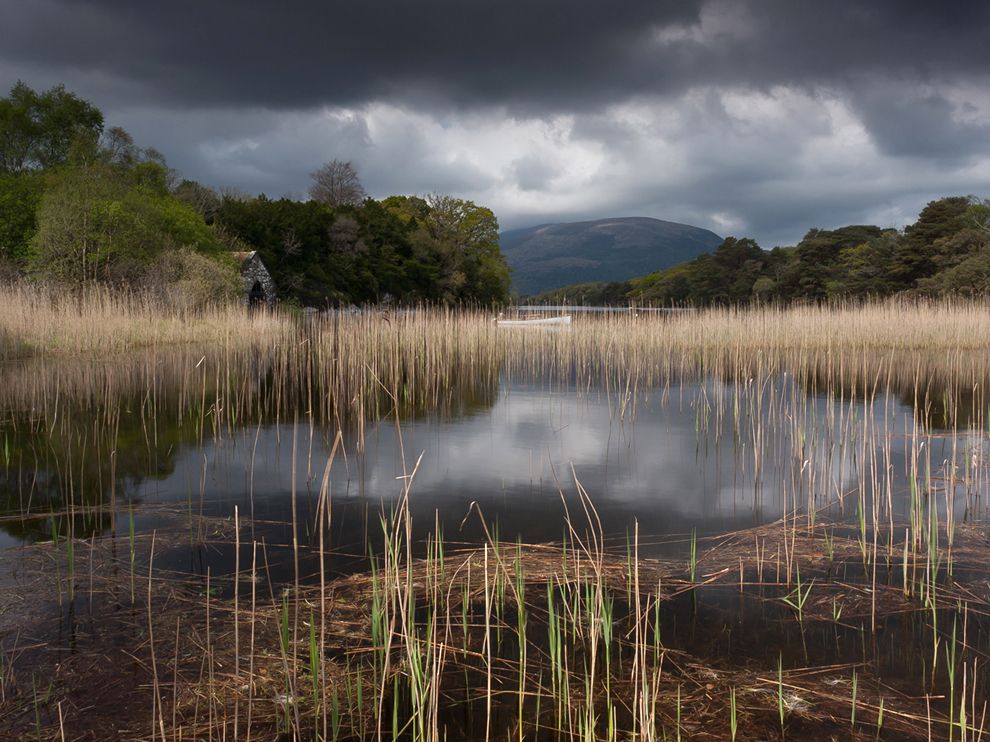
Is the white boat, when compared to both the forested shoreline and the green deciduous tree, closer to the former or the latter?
the forested shoreline

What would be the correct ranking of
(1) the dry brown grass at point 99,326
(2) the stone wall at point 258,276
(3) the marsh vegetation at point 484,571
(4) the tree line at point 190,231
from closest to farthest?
(3) the marsh vegetation at point 484,571
(1) the dry brown grass at point 99,326
(4) the tree line at point 190,231
(2) the stone wall at point 258,276

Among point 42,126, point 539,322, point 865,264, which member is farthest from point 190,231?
point 865,264

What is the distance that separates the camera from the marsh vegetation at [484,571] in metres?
2.39

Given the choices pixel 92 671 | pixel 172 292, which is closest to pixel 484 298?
pixel 172 292

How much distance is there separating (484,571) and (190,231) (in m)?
29.1

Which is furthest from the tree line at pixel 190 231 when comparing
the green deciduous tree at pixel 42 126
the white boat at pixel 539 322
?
the white boat at pixel 539 322

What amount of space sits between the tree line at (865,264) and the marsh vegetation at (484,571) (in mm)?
11717

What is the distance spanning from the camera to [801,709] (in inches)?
96.2

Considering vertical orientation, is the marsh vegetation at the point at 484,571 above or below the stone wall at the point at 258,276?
below

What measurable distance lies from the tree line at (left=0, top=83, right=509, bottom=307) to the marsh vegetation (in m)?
12.9

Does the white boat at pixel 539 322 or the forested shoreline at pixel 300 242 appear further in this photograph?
the white boat at pixel 539 322

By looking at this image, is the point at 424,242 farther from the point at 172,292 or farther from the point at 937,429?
the point at 937,429

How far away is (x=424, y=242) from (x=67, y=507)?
44528mm

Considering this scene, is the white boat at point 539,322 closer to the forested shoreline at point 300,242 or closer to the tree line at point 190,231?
the forested shoreline at point 300,242
